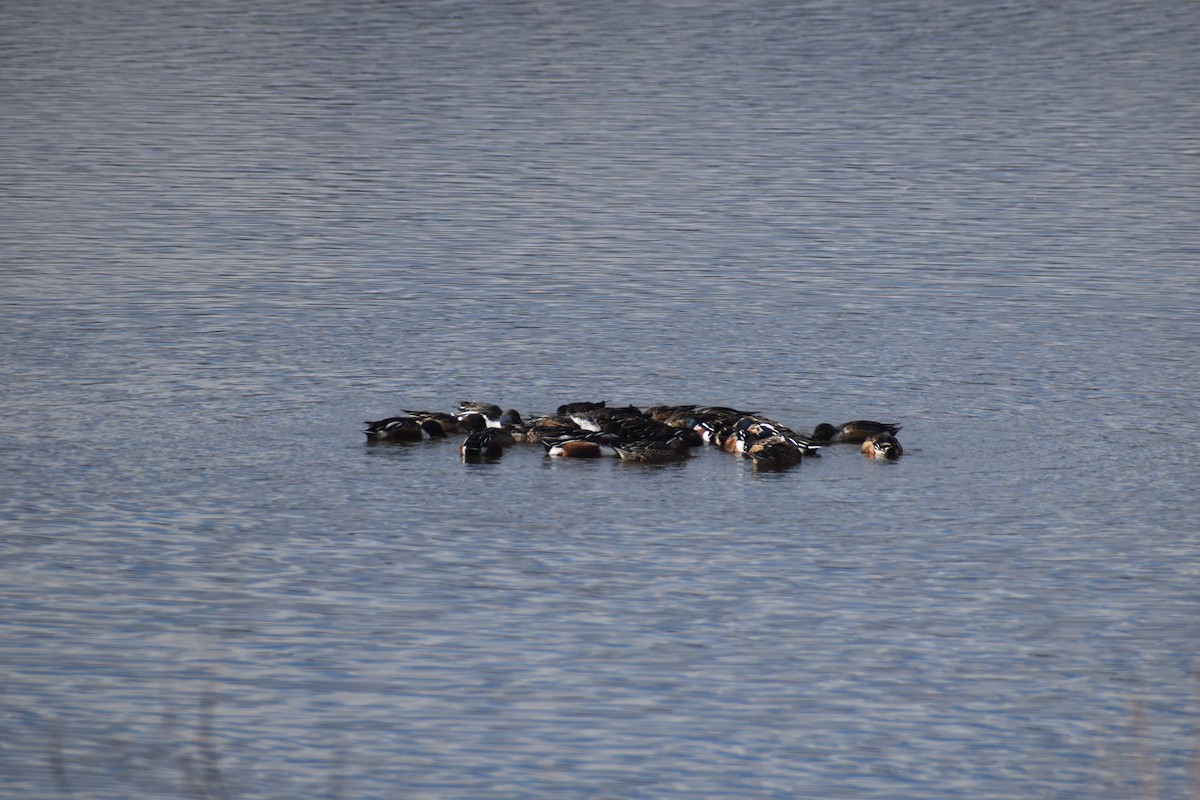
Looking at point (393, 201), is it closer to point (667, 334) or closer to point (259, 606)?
point (667, 334)

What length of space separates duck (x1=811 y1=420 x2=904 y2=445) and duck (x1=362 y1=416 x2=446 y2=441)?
294 cm

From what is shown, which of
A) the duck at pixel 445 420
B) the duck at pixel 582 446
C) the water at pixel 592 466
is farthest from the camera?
the duck at pixel 445 420

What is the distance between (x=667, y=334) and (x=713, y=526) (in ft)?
20.4

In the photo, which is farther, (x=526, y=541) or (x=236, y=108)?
(x=236, y=108)

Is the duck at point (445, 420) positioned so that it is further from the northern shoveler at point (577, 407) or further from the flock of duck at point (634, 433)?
the northern shoveler at point (577, 407)

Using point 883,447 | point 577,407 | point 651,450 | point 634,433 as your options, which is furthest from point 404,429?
point 883,447

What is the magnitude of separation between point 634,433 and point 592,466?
1.48 ft

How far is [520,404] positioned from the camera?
666 inches

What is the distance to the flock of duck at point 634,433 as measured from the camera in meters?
15.2

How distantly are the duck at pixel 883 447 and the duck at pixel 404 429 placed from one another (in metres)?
3.30

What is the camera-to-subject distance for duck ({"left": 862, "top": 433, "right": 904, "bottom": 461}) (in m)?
15.1

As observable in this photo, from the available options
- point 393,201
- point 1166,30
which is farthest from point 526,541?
point 1166,30

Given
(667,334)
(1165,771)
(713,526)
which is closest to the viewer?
(1165,771)

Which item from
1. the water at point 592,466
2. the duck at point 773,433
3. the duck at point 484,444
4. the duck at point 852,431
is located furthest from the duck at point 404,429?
the duck at point 852,431
